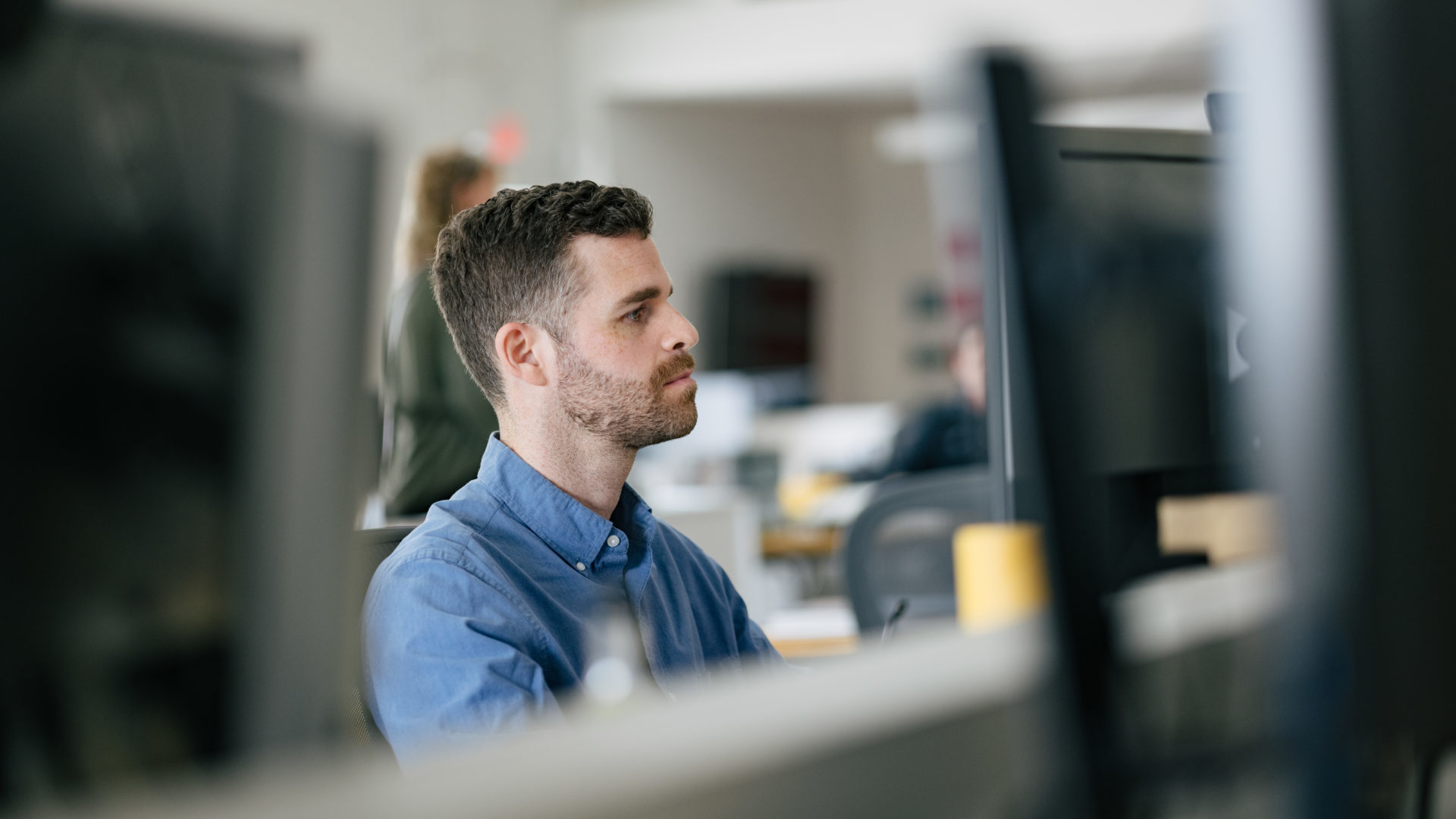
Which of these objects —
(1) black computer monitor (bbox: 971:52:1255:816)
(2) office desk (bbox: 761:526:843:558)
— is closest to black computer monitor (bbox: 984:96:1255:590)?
(1) black computer monitor (bbox: 971:52:1255:816)

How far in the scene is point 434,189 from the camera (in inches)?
83.9

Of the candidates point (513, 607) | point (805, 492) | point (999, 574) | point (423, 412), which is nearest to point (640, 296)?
point (513, 607)

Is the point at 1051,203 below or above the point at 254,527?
above

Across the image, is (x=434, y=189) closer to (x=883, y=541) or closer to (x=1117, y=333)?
(x=883, y=541)

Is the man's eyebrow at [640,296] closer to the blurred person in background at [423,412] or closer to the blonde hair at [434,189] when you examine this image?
the blurred person in background at [423,412]

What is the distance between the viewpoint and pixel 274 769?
34cm

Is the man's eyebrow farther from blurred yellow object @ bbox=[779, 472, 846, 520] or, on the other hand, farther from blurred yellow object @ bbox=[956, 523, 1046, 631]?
blurred yellow object @ bbox=[779, 472, 846, 520]

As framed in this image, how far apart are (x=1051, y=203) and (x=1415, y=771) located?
0.95ft

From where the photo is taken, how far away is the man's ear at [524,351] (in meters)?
1.19

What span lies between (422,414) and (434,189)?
0.62 m

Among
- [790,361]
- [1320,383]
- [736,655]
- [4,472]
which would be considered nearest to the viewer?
[4,472]

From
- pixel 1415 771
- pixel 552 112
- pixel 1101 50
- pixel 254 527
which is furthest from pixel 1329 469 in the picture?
pixel 552 112

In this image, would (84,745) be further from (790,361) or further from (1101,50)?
(790,361)

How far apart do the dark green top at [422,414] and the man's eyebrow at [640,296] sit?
10.5 inches
